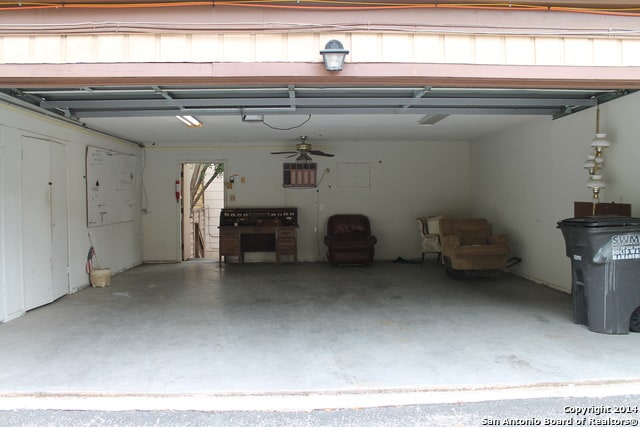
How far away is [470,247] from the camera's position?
621cm

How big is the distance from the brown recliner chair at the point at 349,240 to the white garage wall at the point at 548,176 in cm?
225

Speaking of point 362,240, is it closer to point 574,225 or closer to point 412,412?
point 574,225

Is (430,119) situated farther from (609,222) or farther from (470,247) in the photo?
(609,222)

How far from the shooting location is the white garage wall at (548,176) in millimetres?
4531

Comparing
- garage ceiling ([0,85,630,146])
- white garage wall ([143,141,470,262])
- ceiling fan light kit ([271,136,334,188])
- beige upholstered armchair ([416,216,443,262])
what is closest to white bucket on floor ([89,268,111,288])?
garage ceiling ([0,85,630,146])

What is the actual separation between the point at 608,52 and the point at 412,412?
3013 millimetres

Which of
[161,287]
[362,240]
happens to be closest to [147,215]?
Answer: [161,287]

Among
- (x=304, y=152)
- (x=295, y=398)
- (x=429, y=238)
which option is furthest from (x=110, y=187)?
(x=429, y=238)

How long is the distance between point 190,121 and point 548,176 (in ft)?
16.4

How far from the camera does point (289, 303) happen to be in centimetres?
512

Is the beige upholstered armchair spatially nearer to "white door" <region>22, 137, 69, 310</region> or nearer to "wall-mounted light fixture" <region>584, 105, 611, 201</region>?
"wall-mounted light fixture" <region>584, 105, 611, 201</region>

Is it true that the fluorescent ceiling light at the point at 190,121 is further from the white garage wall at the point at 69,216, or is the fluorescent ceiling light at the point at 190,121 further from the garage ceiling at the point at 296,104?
the white garage wall at the point at 69,216

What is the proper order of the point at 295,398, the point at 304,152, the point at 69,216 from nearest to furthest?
the point at 295,398
the point at 69,216
the point at 304,152

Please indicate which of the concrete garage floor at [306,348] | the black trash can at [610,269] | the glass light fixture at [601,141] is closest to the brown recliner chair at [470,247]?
the concrete garage floor at [306,348]
